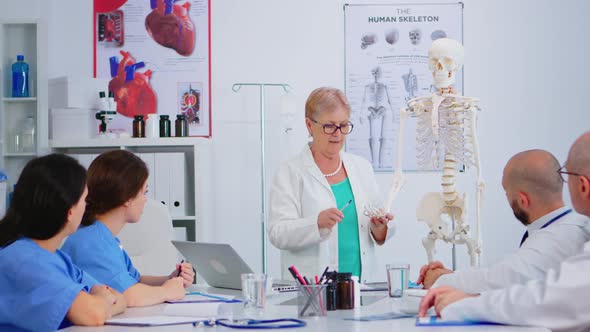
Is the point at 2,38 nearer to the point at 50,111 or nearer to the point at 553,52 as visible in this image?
the point at 50,111

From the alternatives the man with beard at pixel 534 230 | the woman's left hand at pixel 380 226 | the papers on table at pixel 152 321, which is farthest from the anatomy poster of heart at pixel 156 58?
the papers on table at pixel 152 321

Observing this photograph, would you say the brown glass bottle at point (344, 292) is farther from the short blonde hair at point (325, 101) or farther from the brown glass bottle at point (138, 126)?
the brown glass bottle at point (138, 126)

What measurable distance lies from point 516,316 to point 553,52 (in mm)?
3783

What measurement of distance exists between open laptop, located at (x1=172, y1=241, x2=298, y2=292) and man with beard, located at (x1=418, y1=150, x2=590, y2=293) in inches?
27.0

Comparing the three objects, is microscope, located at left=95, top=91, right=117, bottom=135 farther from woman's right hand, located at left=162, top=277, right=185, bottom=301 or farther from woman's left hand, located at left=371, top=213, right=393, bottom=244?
woman's right hand, located at left=162, top=277, right=185, bottom=301

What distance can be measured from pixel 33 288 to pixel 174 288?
2.16ft

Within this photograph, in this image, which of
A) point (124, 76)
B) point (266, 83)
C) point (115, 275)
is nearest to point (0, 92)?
point (124, 76)

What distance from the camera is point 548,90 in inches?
216

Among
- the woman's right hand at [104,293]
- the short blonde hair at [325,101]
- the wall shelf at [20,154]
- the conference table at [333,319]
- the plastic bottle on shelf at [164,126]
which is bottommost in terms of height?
the conference table at [333,319]

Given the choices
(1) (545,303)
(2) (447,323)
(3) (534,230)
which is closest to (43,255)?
(2) (447,323)

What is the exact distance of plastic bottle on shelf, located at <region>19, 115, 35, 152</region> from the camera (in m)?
5.32

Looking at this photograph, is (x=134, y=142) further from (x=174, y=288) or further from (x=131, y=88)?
(x=174, y=288)

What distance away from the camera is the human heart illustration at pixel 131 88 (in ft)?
18.3

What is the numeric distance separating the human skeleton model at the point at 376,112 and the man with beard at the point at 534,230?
282 cm
